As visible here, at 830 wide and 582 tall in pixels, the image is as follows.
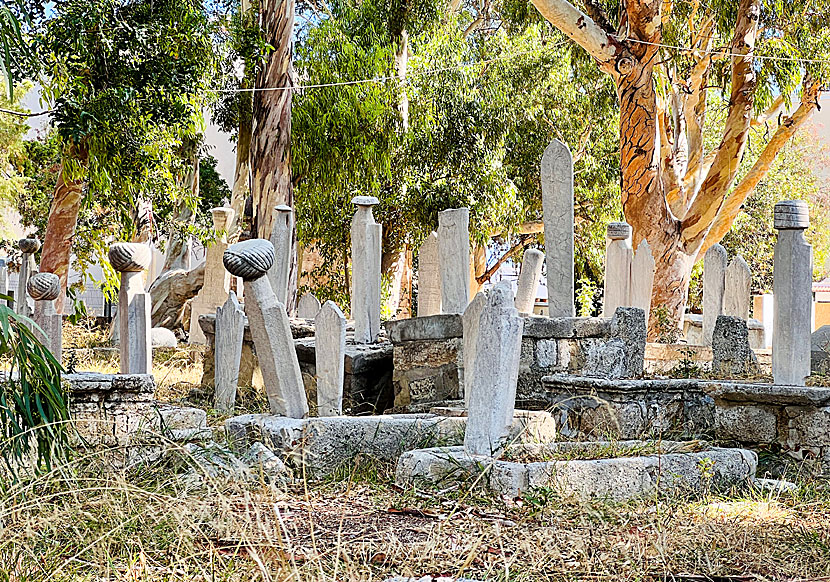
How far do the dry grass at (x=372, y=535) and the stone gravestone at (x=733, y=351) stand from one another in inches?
92.1

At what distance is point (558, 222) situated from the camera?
7.34 meters

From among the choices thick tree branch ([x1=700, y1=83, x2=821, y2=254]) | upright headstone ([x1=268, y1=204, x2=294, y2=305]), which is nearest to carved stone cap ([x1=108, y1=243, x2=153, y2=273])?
upright headstone ([x1=268, y1=204, x2=294, y2=305])

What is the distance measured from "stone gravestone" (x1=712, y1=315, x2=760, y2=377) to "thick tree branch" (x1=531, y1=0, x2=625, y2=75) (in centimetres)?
656

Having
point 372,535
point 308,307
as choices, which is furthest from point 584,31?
point 372,535

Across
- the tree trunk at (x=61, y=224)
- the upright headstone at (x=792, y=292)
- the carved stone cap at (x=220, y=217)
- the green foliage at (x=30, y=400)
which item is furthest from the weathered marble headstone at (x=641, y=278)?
the carved stone cap at (x=220, y=217)

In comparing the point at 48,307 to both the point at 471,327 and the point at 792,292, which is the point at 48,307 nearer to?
the point at 471,327

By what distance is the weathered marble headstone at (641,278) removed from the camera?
8648 millimetres

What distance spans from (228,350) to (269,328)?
220 centimetres

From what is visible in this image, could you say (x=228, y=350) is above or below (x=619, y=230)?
below

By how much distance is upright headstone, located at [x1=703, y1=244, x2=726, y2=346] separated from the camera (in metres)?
10.2

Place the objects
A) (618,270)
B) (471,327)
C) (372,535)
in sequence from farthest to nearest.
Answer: (618,270) < (471,327) < (372,535)

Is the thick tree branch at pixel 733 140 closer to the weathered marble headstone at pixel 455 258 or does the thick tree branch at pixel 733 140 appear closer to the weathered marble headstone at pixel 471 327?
the weathered marble headstone at pixel 455 258

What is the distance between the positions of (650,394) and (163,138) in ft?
21.9

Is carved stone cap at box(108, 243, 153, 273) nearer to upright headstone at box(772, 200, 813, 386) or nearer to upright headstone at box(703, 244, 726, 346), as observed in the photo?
upright headstone at box(772, 200, 813, 386)
